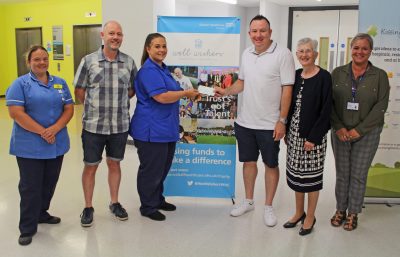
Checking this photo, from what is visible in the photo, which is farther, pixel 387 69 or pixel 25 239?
pixel 387 69

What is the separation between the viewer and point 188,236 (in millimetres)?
3102

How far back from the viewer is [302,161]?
2967mm

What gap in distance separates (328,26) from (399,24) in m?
5.84

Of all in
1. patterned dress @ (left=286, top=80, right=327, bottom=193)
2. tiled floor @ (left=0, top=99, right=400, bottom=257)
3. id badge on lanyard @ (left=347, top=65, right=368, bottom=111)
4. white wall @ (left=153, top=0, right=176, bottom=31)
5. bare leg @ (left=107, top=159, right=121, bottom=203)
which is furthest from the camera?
white wall @ (left=153, top=0, right=176, bottom=31)

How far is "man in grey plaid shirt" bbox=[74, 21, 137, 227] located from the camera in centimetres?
305

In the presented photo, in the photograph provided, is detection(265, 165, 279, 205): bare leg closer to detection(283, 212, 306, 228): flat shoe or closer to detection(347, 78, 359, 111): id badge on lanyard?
detection(283, 212, 306, 228): flat shoe

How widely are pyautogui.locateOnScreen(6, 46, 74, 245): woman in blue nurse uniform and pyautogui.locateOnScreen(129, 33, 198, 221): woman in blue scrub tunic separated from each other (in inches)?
22.6

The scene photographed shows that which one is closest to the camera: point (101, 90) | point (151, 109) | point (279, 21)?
point (101, 90)

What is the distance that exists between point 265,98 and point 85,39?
868cm

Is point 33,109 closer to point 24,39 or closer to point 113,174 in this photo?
point 113,174

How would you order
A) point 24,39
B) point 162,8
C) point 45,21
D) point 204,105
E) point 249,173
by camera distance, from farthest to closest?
point 24,39 < point 45,21 < point 162,8 < point 204,105 < point 249,173

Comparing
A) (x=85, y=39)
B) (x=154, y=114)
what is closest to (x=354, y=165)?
(x=154, y=114)

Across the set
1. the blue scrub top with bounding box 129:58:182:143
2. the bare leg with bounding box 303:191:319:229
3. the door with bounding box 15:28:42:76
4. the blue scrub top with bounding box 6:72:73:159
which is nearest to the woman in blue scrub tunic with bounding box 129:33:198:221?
the blue scrub top with bounding box 129:58:182:143

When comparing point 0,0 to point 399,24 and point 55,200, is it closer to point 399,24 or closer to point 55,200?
point 55,200
